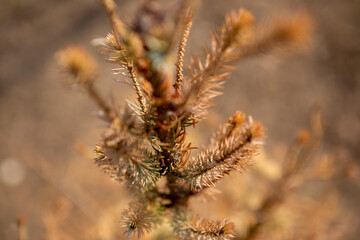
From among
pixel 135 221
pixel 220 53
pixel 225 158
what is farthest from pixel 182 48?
pixel 135 221

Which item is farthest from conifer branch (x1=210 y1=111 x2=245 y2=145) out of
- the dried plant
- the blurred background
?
the blurred background

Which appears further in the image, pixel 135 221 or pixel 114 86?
pixel 114 86

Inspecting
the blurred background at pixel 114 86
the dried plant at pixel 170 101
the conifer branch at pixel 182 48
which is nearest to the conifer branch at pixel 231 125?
the dried plant at pixel 170 101

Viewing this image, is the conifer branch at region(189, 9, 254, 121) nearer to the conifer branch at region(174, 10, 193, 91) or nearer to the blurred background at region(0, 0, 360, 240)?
the conifer branch at region(174, 10, 193, 91)

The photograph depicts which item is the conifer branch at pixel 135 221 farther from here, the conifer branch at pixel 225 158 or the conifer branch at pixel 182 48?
the conifer branch at pixel 182 48

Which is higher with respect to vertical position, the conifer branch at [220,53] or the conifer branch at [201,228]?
the conifer branch at [220,53]

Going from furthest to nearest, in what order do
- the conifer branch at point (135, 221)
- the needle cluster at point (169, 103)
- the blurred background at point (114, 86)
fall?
1. the blurred background at point (114, 86)
2. the conifer branch at point (135, 221)
3. the needle cluster at point (169, 103)

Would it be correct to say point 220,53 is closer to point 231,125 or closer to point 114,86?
point 231,125
